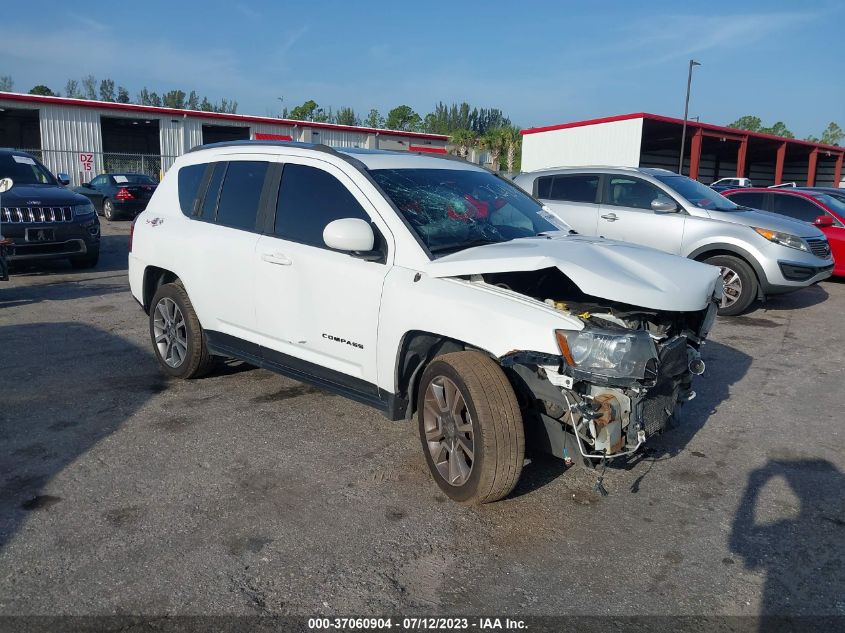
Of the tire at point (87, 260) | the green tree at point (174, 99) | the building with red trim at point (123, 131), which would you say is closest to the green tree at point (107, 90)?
the green tree at point (174, 99)

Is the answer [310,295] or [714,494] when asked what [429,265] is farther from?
[714,494]

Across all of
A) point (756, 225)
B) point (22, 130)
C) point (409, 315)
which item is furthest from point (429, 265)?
point (22, 130)

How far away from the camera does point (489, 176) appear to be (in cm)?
520

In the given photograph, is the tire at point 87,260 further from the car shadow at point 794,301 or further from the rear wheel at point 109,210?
the car shadow at point 794,301

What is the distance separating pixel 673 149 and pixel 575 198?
32234 mm

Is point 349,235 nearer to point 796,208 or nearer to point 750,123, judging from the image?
point 796,208

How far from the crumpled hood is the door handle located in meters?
1.11

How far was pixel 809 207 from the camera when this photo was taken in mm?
11383

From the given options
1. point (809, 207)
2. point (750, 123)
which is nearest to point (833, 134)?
point (750, 123)

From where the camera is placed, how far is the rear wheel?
790 inches

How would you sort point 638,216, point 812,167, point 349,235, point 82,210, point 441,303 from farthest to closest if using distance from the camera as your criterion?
point 812,167
point 82,210
point 638,216
point 349,235
point 441,303

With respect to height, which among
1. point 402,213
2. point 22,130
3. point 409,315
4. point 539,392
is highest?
point 22,130

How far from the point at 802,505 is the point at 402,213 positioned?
8.93 ft

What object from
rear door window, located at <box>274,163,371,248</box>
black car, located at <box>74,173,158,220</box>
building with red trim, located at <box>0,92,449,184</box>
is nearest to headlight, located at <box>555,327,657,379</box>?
rear door window, located at <box>274,163,371,248</box>
